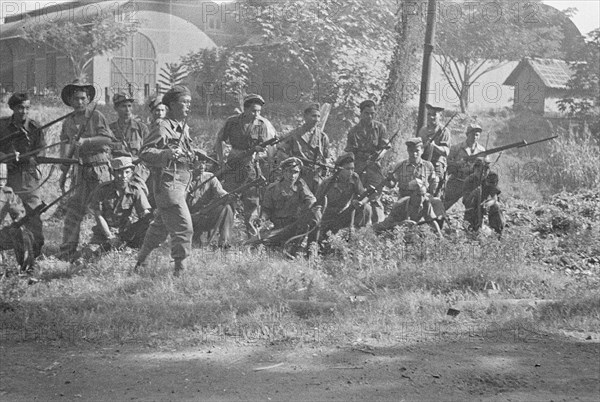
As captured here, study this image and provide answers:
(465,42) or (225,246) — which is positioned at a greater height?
(465,42)

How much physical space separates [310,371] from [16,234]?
4.58m

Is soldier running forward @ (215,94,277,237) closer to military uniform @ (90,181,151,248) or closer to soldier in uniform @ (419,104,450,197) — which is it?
military uniform @ (90,181,151,248)

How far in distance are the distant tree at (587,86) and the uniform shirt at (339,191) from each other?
57.8ft

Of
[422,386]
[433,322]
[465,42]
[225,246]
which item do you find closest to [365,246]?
[225,246]

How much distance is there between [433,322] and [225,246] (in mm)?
3628

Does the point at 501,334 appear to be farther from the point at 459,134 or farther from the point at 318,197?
the point at 459,134

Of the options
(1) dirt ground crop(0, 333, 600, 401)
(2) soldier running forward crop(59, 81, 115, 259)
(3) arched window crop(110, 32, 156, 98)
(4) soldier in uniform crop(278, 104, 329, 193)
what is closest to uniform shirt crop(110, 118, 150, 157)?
(2) soldier running forward crop(59, 81, 115, 259)

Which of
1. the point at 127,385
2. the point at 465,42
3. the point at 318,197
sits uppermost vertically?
the point at 465,42

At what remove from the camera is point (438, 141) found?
38.4ft

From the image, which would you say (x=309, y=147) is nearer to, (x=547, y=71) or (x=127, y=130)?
(x=127, y=130)

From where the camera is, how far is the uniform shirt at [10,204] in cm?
897

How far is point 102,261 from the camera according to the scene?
923 centimetres

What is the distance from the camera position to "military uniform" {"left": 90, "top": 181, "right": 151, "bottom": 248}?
9875mm

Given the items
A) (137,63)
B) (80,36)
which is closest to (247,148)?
(80,36)
